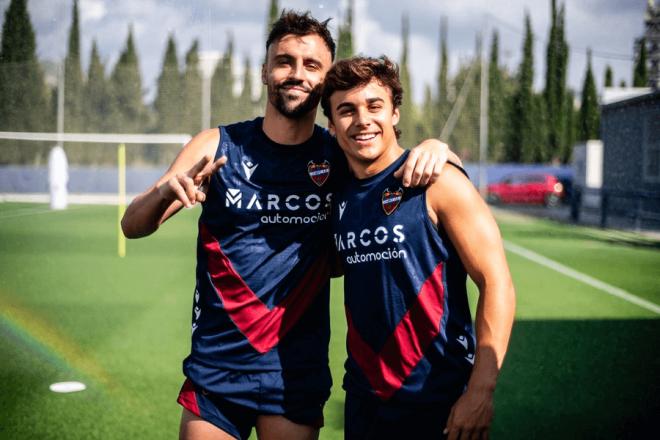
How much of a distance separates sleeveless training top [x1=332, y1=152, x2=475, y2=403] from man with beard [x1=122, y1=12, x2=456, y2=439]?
1.03 ft

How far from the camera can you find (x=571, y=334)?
740 centimetres

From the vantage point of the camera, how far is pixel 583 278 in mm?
11344

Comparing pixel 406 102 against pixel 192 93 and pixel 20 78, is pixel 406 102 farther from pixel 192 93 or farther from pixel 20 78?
pixel 20 78

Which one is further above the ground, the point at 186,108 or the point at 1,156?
the point at 186,108

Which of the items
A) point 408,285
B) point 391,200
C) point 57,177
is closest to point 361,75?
point 391,200

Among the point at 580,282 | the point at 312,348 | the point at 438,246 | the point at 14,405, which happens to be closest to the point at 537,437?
the point at 312,348

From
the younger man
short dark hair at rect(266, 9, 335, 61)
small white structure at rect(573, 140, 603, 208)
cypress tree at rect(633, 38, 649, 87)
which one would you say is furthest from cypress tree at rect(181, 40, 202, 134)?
the younger man

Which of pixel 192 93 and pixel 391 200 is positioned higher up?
pixel 192 93

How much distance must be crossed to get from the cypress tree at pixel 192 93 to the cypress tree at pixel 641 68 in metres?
15.7

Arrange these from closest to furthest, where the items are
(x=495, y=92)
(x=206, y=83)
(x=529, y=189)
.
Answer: (x=206, y=83), (x=495, y=92), (x=529, y=189)

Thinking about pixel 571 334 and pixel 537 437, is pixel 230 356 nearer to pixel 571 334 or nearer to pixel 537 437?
pixel 537 437

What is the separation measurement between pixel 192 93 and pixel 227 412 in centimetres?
2762

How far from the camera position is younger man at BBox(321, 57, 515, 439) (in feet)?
7.62

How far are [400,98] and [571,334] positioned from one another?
17.9 ft
